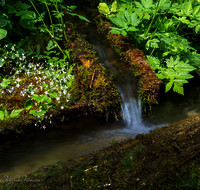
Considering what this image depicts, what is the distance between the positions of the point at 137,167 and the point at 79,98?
2.26 metres

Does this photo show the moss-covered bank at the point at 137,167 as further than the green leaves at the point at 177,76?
No

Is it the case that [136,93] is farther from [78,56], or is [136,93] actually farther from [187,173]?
[187,173]

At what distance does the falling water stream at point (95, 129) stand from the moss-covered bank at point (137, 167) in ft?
2.19

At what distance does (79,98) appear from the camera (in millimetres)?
3492

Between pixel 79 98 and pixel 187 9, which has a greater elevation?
pixel 187 9

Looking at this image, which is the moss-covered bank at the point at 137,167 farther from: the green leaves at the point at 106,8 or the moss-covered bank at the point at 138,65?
the green leaves at the point at 106,8

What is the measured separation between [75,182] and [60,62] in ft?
8.94

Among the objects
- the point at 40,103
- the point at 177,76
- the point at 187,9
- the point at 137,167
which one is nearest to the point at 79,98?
the point at 40,103

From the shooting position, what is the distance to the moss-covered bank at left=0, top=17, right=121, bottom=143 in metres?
2.88

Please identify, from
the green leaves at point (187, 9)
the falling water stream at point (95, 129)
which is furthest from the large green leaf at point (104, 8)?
the green leaves at point (187, 9)

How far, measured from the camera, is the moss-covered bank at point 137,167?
1294 mm

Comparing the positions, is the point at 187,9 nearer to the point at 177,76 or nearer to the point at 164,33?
the point at 164,33

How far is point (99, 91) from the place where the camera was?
340cm

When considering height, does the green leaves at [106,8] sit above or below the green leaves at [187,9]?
above
